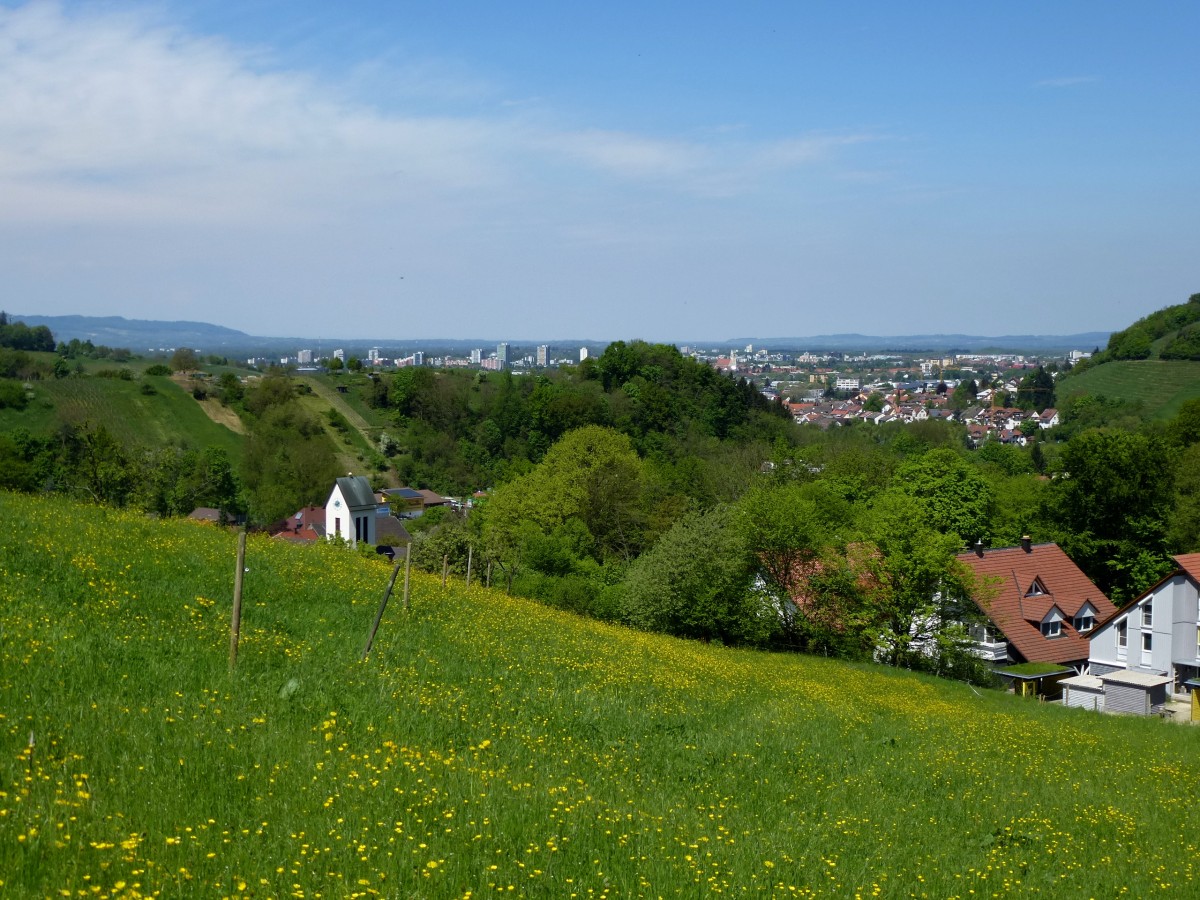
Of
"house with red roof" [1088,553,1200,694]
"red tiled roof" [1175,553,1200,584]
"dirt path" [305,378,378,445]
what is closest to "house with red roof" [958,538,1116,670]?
"house with red roof" [1088,553,1200,694]

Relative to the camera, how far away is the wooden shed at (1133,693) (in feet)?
131

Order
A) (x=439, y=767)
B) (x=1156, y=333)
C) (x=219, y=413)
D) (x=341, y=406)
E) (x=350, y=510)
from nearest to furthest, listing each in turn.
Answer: (x=439, y=767) → (x=350, y=510) → (x=219, y=413) → (x=341, y=406) → (x=1156, y=333)

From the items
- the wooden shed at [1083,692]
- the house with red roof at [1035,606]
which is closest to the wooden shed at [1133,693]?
the wooden shed at [1083,692]

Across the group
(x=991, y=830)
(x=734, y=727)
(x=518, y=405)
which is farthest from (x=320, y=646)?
(x=518, y=405)

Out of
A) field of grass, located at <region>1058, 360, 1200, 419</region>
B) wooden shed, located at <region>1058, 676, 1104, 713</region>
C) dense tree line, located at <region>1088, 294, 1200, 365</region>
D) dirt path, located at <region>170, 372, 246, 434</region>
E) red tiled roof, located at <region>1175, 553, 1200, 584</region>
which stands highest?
dense tree line, located at <region>1088, 294, 1200, 365</region>

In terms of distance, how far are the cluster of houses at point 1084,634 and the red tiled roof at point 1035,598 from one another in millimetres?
54

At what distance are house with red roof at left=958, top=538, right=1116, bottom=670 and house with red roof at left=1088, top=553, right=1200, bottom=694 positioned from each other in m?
3.02

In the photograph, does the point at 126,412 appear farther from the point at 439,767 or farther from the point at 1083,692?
the point at 439,767

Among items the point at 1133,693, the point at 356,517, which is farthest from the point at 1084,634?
the point at 356,517

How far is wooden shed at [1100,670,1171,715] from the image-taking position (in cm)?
4006

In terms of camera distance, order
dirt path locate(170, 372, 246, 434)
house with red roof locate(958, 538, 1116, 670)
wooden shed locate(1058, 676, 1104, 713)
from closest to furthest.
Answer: wooden shed locate(1058, 676, 1104, 713) < house with red roof locate(958, 538, 1116, 670) < dirt path locate(170, 372, 246, 434)

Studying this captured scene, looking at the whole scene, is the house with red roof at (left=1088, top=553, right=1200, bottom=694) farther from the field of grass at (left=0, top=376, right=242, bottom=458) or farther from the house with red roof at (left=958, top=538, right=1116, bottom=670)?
the field of grass at (left=0, top=376, right=242, bottom=458)

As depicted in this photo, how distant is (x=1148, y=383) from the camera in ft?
500

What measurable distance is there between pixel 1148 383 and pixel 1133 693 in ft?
430
